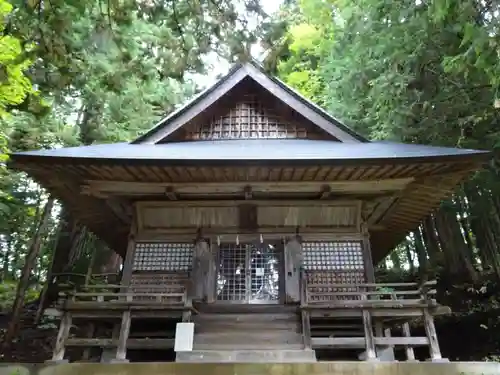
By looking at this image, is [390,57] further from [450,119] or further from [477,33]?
[477,33]

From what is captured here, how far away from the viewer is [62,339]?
6.25 meters

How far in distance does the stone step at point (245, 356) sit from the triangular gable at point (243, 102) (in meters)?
3.97

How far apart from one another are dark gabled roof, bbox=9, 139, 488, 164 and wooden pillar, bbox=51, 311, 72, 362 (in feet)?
7.39

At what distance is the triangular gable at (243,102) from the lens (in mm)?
8742

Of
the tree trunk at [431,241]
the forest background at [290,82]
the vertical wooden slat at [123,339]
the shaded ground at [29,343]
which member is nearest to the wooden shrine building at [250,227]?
the vertical wooden slat at [123,339]

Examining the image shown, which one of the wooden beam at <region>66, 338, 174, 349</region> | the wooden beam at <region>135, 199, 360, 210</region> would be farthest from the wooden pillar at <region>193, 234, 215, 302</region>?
the wooden beam at <region>66, 338, 174, 349</region>

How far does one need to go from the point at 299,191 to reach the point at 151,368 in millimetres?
3698

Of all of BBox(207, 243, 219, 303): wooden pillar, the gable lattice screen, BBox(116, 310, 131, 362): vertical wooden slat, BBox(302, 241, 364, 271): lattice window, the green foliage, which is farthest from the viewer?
BBox(302, 241, 364, 271): lattice window

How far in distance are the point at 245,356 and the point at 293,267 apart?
1.80m

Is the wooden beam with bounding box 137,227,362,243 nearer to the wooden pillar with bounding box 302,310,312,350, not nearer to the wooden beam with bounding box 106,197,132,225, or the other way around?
the wooden beam with bounding box 106,197,132,225

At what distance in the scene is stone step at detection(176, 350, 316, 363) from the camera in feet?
21.1

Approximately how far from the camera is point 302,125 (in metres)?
9.26

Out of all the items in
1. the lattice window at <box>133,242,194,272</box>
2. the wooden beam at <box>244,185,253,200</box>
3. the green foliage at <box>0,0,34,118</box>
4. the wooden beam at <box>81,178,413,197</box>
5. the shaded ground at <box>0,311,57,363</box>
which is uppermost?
the green foliage at <box>0,0,34,118</box>

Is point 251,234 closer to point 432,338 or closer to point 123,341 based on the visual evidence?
point 123,341
